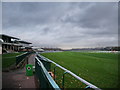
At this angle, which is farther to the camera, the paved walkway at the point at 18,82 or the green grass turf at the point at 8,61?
the green grass turf at the point at 8,61

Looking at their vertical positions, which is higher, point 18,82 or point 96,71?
point 18,82

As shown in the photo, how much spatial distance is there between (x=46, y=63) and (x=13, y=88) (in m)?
1.76

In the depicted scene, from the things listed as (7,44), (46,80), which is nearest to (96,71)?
(46,80)

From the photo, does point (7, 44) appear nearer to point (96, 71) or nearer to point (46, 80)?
point (96, 71)

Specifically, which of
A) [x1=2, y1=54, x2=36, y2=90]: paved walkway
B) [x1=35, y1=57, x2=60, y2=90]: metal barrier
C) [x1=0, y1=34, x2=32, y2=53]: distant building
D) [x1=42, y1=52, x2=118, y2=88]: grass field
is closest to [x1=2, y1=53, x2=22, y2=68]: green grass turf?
[x1=2, y1=54, x2=36, y2=90]: paved walkway

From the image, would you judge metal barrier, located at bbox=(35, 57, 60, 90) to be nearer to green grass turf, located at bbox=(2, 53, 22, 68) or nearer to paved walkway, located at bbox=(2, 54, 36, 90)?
paved walkway, located at bbox=(2, 54, 36, 90)

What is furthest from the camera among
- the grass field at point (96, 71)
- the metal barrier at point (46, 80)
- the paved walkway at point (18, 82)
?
the grass field at point (96, 71)

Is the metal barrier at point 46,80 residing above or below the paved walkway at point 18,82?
above

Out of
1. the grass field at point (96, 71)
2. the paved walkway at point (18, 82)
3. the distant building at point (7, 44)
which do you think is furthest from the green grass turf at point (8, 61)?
the distant building at point (7, 44)

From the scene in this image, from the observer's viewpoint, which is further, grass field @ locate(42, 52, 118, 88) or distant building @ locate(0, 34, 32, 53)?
distant building @ locate(0, 34, 32, 53)

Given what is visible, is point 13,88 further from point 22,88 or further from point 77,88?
point 77,88

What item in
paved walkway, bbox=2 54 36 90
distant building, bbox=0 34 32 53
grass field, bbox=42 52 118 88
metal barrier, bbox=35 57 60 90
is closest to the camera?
metal barrier, bbox=35 57 60 90

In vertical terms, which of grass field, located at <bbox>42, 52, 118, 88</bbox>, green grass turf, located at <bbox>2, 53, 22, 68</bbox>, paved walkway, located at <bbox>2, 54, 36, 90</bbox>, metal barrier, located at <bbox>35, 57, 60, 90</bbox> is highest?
metal barrier, located at <bbox>35, 57, 60, 90</bbox>

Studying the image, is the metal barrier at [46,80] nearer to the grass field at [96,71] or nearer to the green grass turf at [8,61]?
the grass field at [96,71]
